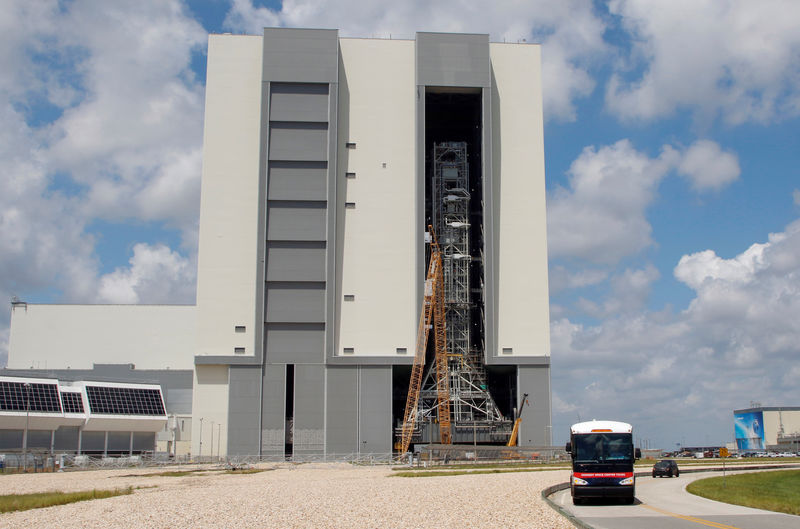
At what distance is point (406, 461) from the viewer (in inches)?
2709

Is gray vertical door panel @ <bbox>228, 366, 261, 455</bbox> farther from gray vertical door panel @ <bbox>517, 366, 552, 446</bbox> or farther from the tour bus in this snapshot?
the tour bus

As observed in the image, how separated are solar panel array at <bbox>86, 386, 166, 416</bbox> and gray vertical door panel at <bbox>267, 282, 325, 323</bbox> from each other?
20.5 m

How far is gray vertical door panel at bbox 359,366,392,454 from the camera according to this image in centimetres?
6881

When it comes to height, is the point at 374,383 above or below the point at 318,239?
below

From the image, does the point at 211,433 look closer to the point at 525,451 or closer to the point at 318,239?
the point at 318,239

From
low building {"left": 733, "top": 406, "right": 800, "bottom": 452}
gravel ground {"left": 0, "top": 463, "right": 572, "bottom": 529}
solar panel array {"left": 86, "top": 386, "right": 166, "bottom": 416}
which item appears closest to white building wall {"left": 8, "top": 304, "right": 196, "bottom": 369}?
solar panel array {"left": 86, "top": 386, "right": 166, "bottom": 416}

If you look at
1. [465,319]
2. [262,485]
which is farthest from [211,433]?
[262,485]

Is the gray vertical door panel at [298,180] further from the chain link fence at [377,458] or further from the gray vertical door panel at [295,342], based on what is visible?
the chain link fence at [377,458]

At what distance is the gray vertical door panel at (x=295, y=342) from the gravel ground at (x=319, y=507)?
3057cm

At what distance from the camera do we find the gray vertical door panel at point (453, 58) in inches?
2884

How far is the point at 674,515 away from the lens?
22391 millimetres

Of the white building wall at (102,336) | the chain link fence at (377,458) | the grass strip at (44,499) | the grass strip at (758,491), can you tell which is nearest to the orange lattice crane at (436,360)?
the chain link fence at (377,458)

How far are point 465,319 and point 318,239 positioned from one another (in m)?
17.4

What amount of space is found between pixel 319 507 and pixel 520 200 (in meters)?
51.3
